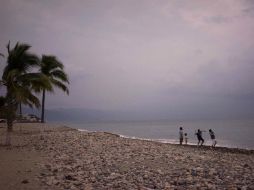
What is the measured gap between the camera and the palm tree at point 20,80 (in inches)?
762

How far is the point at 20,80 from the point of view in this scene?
65.5 ft

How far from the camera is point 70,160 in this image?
1405cm

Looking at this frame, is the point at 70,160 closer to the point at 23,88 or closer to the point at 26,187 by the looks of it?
the point at 26,187

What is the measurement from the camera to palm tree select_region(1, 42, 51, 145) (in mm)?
19359

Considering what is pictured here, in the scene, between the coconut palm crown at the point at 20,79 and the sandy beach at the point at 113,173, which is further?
the coconut palm crown at the point at 20,79

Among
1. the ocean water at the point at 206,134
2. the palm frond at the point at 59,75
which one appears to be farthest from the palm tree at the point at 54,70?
the ocean water at the point at 206,134

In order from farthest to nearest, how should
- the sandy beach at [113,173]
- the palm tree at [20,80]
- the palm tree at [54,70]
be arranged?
1. the palm tree at [54,70]
2. the palm tree at [20,80]
3. the sandy beach at [113,173]

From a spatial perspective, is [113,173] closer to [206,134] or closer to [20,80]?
[20,80]

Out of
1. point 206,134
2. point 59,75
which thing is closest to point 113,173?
point 59,75

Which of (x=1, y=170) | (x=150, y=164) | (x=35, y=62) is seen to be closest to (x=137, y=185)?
(x=150, y=164)

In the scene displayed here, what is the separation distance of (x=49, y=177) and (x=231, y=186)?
544 centimetres

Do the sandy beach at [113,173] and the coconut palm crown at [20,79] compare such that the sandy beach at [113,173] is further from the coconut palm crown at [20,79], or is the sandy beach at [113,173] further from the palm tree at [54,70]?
the palm tree at [54,70]

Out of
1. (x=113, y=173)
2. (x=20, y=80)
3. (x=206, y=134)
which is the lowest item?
(x=206, y=134)

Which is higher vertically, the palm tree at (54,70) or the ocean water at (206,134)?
the palm tree at (54,70)
